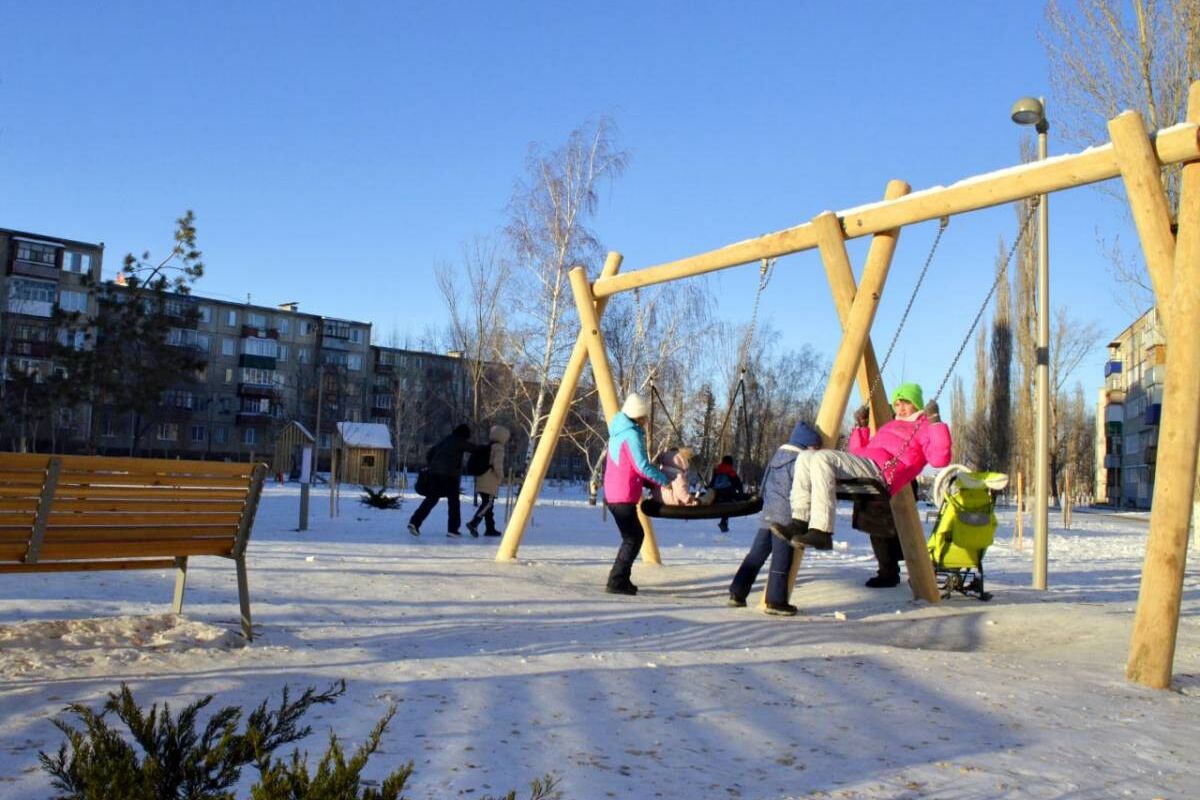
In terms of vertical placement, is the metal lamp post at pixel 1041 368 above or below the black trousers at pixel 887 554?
above

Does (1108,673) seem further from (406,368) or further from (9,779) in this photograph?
(406,368)

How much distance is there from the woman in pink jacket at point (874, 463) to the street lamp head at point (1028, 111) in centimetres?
503

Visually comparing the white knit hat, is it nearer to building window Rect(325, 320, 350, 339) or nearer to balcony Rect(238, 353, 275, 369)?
balcony Rect(238, 353, 275, 369)

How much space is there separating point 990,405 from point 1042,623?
3403cm

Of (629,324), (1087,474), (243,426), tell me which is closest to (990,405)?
(629,324)

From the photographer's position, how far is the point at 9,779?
313 cm

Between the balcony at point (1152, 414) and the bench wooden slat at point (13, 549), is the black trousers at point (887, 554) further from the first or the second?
the balcony at point (1152, 414)

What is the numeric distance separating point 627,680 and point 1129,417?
98.8 metres

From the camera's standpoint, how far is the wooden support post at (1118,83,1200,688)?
19.1 ft

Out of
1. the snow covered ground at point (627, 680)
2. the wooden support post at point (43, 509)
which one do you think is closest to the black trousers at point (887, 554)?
the snow covered ground at point (627, 680)

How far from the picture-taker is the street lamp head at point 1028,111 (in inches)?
470

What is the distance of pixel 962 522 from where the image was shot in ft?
30.1

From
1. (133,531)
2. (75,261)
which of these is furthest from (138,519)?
(75,261)

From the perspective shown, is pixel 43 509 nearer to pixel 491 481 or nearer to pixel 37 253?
pixel 491 481
